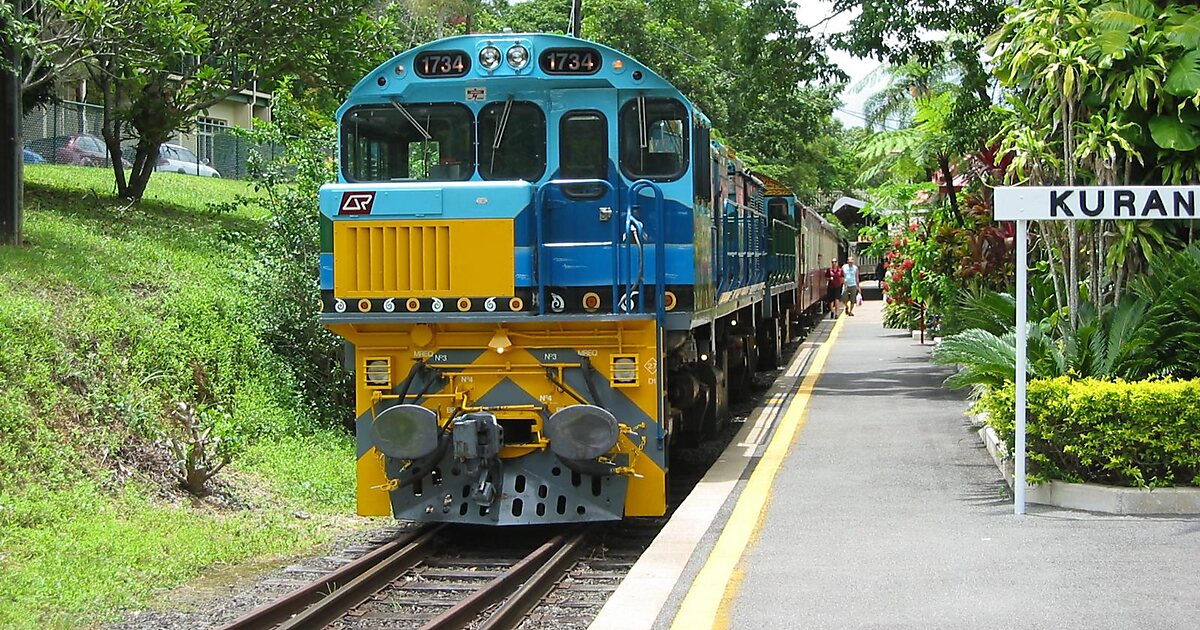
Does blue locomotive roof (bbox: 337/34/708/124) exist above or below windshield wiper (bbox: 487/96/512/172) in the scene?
above

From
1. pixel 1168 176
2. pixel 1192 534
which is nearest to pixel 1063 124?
pixel 1168 176

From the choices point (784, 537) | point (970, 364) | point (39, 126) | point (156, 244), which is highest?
point (39, 126)

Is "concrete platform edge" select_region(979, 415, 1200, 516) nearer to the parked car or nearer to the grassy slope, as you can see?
the grassy slope

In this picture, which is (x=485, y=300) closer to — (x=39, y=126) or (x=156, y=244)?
(x=156, y=244)

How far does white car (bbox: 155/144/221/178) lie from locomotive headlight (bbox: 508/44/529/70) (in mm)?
24714

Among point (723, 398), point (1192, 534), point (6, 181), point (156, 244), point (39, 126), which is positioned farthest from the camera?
point (39, 126)

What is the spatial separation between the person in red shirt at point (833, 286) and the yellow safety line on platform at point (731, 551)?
88.9 feet

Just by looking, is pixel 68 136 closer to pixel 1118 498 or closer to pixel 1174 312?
pixel 1174 312

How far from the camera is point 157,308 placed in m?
14.1

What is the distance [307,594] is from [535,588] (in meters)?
1.40

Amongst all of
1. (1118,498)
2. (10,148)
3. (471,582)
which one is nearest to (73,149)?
(10,148)

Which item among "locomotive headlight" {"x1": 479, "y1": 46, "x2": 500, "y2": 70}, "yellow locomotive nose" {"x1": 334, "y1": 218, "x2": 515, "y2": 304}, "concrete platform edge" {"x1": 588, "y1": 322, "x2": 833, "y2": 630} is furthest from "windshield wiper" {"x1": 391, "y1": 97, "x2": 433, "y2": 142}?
"concrete platform edge" {"x1": 588, "y1": 322, "x2": 833, "y2": 630}

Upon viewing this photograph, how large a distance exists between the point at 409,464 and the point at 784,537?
2.92 meters

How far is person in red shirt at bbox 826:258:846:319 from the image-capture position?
39772mm
